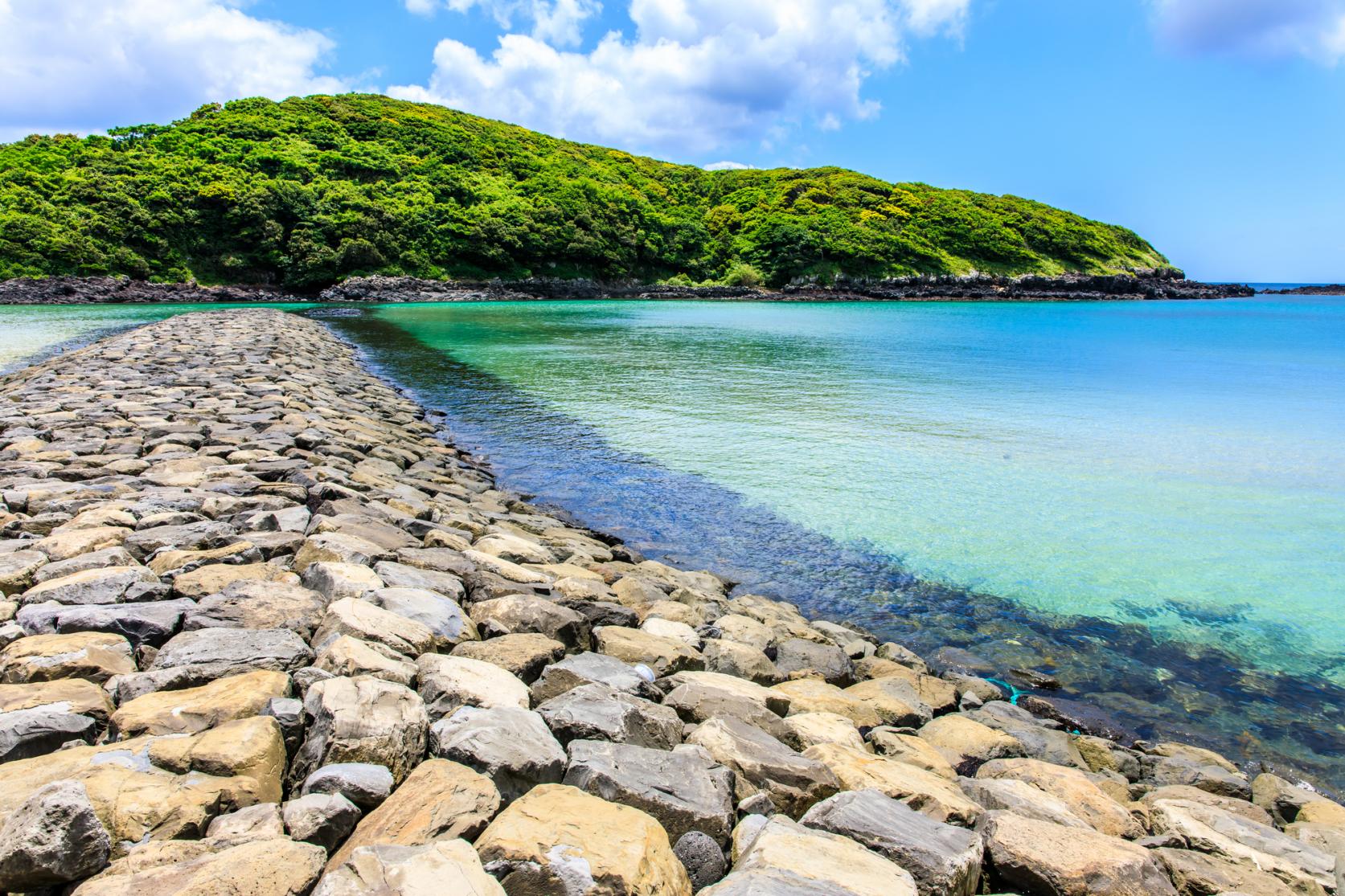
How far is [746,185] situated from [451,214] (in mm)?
50604

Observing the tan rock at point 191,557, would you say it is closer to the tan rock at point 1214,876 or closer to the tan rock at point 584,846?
the tan rock at point 584,846

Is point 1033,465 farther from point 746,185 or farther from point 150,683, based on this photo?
point 746,185

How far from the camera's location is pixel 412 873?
1893 mm

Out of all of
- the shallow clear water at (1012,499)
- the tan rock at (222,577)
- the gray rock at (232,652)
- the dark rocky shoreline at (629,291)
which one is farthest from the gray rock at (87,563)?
the dark rocky shoreline at (629,291)

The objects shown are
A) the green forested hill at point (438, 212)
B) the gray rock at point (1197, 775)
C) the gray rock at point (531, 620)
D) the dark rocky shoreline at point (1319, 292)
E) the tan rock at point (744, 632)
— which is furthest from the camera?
the dark rocky shoreline at point (1319, 292)

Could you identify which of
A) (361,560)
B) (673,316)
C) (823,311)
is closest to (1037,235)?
(823,311)

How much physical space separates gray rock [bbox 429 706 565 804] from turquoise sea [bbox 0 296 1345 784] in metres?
3.49

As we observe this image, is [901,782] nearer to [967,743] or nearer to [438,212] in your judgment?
[967,743]

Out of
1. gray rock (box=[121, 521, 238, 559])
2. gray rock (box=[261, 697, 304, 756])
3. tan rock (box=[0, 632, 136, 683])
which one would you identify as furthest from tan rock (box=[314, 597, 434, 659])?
gray rock (box=[121, 521, 238, 559])

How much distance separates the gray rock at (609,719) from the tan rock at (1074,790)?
1492 millimetres

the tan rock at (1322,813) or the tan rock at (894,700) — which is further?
the tan rock at (894,700)

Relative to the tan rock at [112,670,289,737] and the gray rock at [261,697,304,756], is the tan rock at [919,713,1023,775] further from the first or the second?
the tan rock at [112,670,289,737]

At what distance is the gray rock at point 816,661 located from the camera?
434cm

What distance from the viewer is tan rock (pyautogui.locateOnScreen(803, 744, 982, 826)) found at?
8.82 feet
